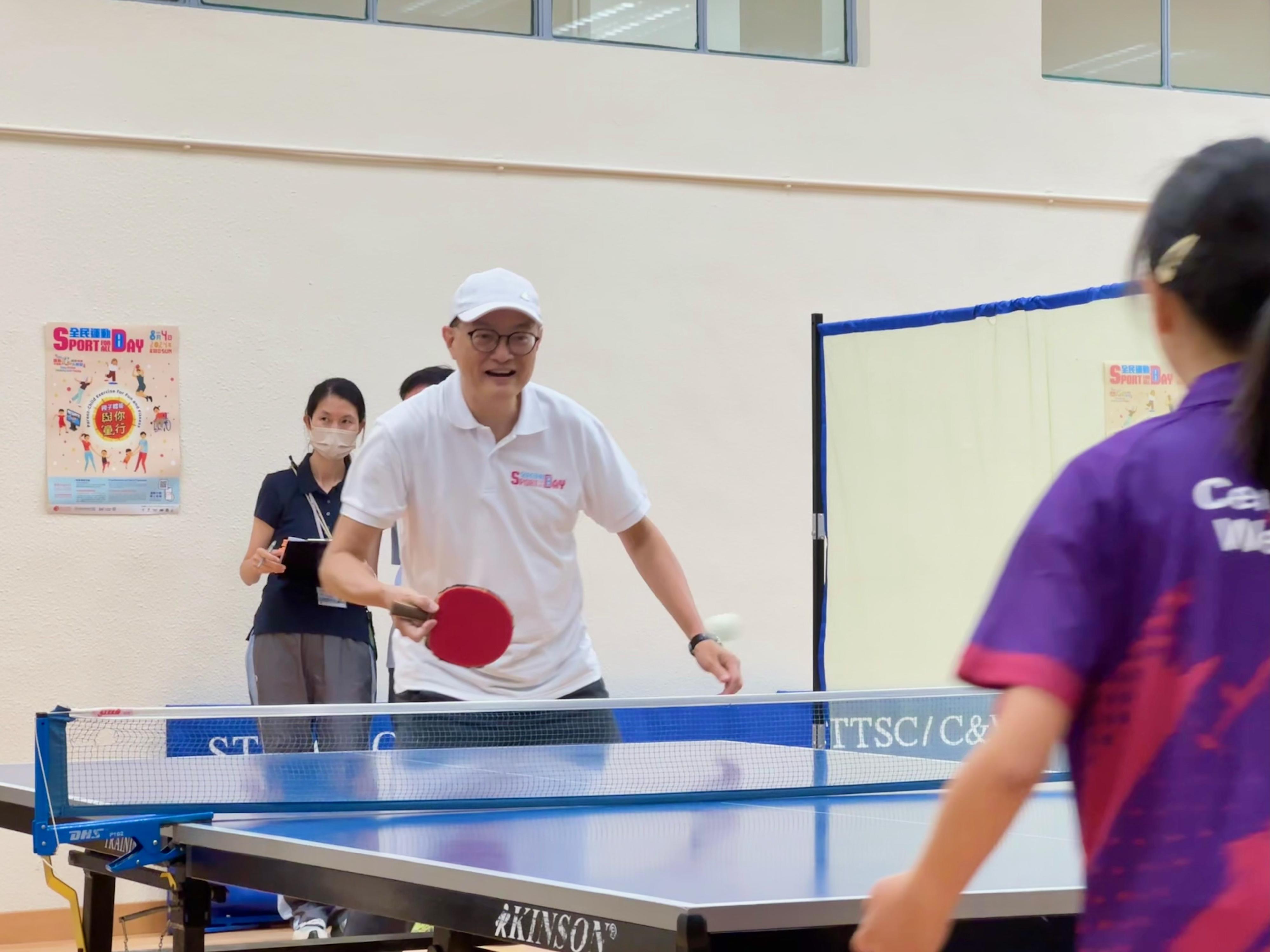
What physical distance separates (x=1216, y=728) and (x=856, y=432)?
176 inches

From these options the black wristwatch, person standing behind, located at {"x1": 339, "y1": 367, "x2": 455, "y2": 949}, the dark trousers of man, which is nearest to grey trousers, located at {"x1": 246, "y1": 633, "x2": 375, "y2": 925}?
person standing behind, located at {"x1": 339, "y1": 367, "x2": 455, "y2": 949}

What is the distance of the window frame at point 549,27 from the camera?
5789mm

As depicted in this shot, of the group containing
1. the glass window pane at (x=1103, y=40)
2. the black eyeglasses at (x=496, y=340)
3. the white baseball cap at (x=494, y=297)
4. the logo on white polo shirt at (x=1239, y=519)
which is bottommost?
the logo on white polo shirt at (x=1239, y=519)

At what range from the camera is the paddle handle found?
105 inches

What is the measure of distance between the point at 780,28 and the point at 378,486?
4.19m

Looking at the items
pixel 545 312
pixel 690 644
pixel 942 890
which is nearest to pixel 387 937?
pixel 690 644

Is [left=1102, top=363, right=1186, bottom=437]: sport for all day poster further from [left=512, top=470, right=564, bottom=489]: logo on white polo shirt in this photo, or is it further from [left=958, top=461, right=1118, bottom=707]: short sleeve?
[left=958, top=461, right=1118, bottom=707]: short sleeve

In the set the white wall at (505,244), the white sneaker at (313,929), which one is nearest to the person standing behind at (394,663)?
the white sneaker at (313,929)

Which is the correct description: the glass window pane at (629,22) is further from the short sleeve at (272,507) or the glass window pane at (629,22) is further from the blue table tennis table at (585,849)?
the blue table tennis table at (585,849)

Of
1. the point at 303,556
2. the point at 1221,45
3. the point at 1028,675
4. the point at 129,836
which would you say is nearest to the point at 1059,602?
the point at 1028,675

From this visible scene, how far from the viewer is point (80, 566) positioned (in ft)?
18.2

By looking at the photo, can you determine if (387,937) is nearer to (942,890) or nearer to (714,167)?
(942,890)

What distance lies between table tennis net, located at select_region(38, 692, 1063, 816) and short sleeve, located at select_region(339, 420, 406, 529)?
0.38 metres

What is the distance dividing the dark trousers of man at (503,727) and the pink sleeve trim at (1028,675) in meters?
1.88
